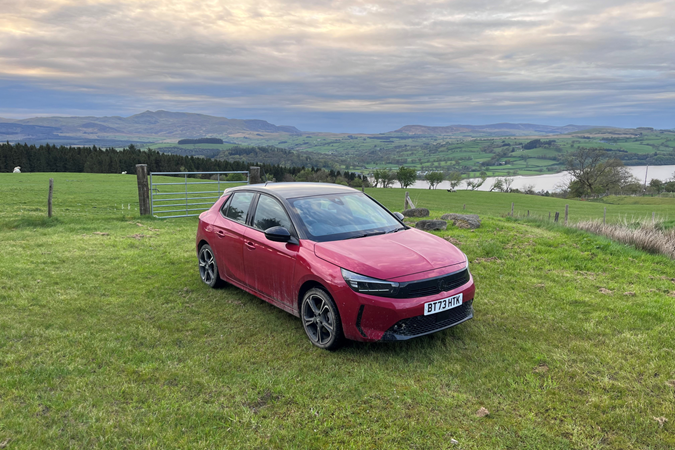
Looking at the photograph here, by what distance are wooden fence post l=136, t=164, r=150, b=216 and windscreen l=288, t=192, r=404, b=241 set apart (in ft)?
34.8

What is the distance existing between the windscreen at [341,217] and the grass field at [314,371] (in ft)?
4.20

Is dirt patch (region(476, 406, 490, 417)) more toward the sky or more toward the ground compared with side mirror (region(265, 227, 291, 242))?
more toward the ground

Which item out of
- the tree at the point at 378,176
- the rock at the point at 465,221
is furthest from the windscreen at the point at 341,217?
the tree at the point at 378,176

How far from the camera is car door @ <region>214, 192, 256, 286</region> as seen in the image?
5.69 metres

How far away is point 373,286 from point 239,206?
9.22 feet

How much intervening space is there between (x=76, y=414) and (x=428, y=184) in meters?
117

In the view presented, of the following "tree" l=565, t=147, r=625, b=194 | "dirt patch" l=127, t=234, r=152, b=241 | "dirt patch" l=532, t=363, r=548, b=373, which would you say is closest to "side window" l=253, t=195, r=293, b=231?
"dirt patch" l=532, t=363, r=548, b=373

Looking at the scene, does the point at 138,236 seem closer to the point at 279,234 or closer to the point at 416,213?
the point at 279,234

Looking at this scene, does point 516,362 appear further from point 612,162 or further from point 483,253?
point 612,162

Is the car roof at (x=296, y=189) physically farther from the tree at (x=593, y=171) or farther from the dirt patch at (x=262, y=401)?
the tree at (x=593, y=171)

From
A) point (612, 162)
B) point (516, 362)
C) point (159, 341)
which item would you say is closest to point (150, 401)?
point (159, 341)

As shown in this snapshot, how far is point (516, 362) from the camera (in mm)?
4230

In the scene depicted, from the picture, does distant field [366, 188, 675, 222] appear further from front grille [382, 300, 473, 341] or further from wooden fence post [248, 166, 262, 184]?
front grille [382, 300, 473, 341]

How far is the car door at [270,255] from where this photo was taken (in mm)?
4812
